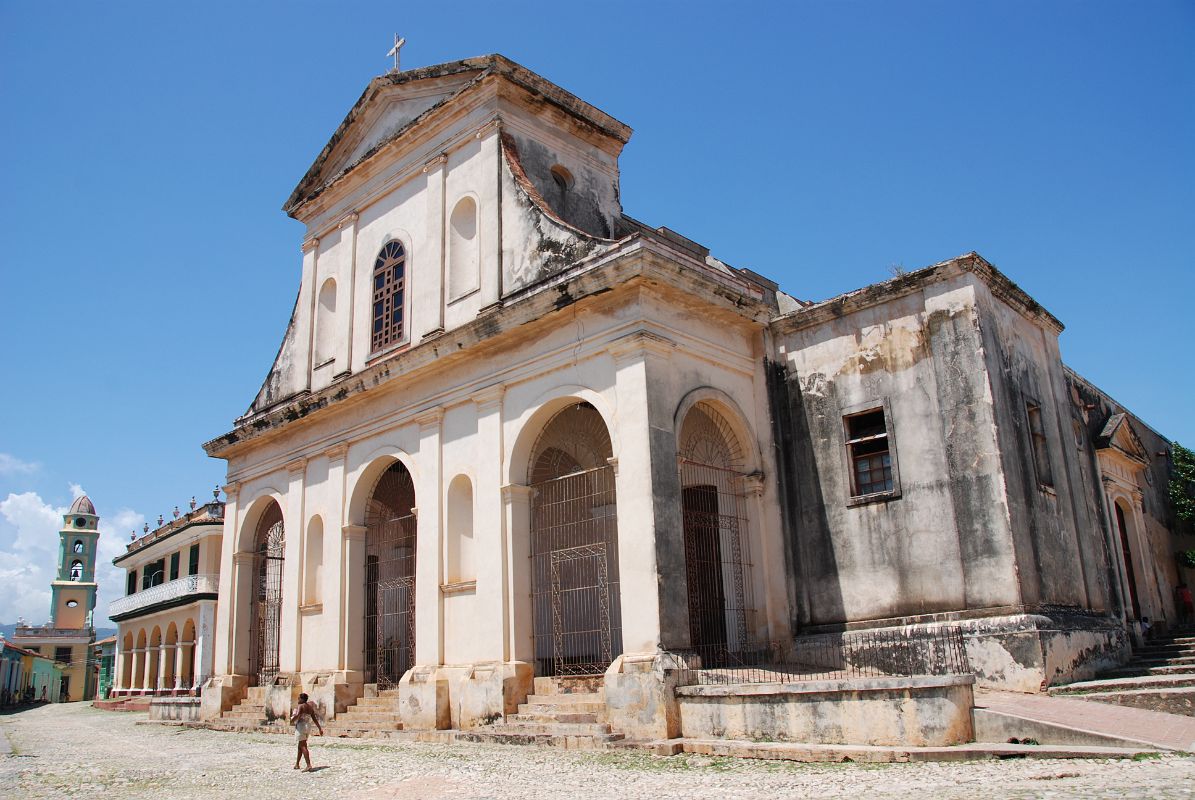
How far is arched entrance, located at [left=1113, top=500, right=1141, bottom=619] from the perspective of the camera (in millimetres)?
15266

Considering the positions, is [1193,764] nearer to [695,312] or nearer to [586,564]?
[695,312]

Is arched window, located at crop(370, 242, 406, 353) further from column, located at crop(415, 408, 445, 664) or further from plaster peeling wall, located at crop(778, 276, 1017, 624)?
plaster peeling wall, located at crop(778, 276, 1017, 624)

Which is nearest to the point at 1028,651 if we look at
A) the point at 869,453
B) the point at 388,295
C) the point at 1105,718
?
the point at 1105,718

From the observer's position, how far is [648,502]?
1095cm

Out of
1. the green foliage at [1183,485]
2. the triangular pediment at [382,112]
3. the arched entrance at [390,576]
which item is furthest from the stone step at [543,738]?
the green foliage at [1183,485]

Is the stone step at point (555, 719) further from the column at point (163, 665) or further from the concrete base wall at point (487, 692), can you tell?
the column at point (163, 665)

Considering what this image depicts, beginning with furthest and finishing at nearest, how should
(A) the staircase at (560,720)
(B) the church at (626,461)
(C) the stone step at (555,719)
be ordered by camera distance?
1. (B) the church at (626,461)
2. (C) the stone step at (555,719)
3. (A) the staircase at (560,720)

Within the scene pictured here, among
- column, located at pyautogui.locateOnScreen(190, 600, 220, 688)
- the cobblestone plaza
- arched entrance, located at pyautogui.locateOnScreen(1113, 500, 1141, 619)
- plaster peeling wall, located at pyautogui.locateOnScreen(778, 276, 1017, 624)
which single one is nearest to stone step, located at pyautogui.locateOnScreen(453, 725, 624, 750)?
the cobblestone plaza

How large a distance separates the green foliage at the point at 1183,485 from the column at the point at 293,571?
1646cm

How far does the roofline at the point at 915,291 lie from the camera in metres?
11.8

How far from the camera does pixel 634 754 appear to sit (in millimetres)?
9742

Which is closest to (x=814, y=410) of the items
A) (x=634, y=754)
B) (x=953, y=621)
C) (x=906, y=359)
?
(x=906, y=359)

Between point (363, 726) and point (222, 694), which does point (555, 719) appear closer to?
point (363, 726)

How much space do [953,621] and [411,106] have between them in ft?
38.8
